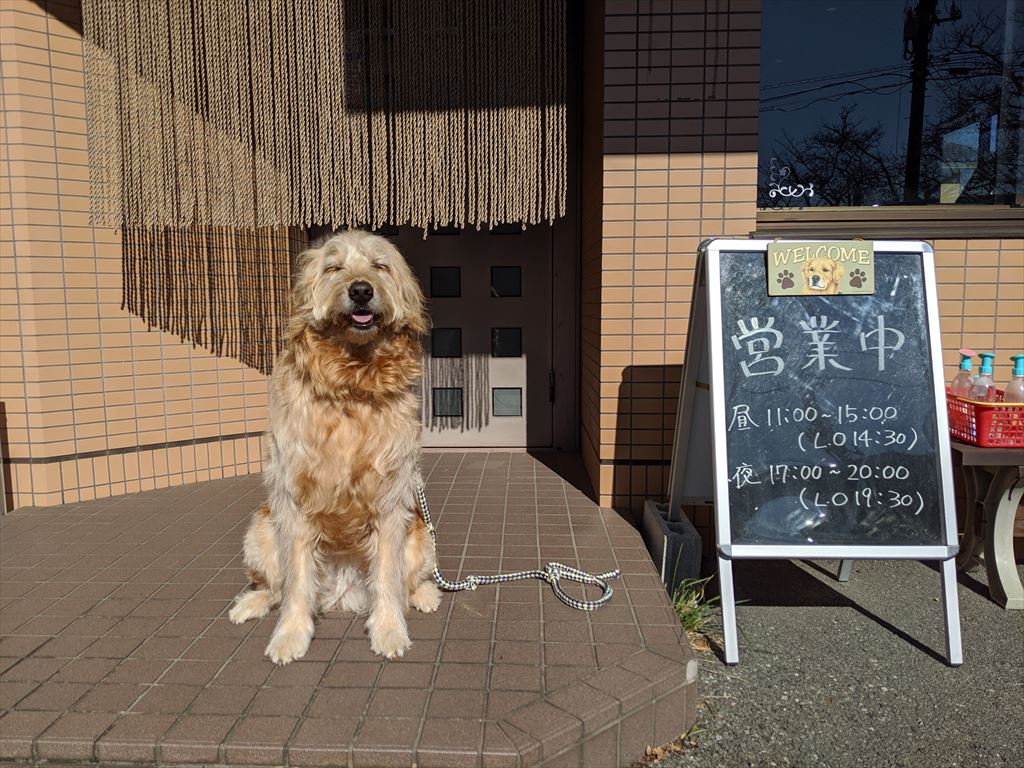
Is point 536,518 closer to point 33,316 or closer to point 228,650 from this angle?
point 228,650

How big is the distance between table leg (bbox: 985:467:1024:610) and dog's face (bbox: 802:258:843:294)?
5.02ft

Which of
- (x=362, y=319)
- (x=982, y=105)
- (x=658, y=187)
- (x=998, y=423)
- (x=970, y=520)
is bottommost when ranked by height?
(x=970, y=520)

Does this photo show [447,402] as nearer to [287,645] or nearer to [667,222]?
[667,222]

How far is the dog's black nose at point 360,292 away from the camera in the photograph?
8.74ft

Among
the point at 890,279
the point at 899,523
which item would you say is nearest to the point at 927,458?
the point at 899,523

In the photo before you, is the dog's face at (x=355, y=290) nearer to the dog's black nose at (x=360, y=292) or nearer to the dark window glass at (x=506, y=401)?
the dog's black nose at (x=360, y=292)

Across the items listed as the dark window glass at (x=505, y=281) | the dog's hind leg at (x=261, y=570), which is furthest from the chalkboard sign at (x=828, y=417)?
the dark window glass at (x=505, y=281)

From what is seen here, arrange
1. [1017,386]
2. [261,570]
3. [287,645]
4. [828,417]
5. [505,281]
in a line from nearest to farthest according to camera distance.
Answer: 1. [287,645]
2. [261,570]
3. [828,417]
4. [1017,386]
5. [505,281]

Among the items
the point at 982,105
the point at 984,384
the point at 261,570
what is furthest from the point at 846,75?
the point at 261,570

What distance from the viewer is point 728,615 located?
3172 millimetres

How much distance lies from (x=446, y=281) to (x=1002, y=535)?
466 cm

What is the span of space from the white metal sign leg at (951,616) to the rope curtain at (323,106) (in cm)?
303

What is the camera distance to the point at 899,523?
3.25 metres

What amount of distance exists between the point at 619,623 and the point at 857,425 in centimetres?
152
